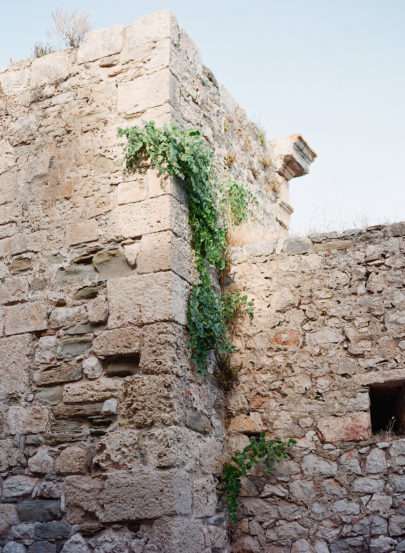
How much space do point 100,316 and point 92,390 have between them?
505 mm

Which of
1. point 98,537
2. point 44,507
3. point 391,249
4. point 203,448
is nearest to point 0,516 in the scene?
point 44,507

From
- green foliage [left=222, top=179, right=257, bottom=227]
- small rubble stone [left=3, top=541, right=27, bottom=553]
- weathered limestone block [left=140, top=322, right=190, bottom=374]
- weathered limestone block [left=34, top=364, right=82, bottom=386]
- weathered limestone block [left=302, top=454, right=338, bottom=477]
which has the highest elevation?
green foliage [left=222, top=179, right=257, bottom=227]

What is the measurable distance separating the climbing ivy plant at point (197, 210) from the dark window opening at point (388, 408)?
1.18m

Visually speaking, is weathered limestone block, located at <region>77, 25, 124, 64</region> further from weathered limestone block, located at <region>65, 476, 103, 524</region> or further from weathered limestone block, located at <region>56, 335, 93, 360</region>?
weathered limestone block, located at <region>65, 476, 103, 524</region>

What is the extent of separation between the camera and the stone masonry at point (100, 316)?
385 cm

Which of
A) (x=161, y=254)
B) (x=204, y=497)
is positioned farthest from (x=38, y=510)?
(x=161, y=254)

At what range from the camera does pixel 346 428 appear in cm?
436

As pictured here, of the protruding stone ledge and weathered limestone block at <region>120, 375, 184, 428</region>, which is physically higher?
the protruding stone ledge

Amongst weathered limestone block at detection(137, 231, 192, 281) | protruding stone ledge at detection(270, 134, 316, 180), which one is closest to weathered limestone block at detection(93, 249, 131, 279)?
weathered limestone block at detection(137, 231, 192, 281)

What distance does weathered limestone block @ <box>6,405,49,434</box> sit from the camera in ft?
13.9

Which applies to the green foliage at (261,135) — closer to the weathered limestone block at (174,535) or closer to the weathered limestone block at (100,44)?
the weathered limestone block at (100,44)

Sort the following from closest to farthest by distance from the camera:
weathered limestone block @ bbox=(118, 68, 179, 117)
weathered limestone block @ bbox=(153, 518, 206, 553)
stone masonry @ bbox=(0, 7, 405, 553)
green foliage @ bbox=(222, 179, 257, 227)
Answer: weathered limestone block @ bbox=(153, 518, 206, 553)
stone masonry @ bbox=(0, 7, 405, 553)
weathered limestone block @ bbox=(118, 68, 179, 117)
green foliage @ bbox=(222, 179, 257, 227)

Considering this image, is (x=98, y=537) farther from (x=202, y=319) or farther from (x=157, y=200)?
(x=157, y=200)

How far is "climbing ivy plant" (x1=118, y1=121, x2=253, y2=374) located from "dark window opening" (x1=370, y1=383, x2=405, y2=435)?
3.88 feet
